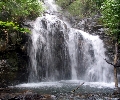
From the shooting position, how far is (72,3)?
30.3 m

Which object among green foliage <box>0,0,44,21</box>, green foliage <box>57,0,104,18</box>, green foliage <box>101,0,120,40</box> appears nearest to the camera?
green foliage <box>101,0,120,40</box>

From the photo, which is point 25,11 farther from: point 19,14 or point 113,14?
point 113,14

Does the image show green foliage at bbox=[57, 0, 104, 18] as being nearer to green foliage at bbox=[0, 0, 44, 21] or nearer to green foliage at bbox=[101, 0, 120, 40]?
green foliage at bbox=[0, 0, 44, 21]

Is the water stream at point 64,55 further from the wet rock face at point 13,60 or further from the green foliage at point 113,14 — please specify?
the green foliage at point 113,14

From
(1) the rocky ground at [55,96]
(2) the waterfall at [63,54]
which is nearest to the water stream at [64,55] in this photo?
(2) the waterfall at [63,54]

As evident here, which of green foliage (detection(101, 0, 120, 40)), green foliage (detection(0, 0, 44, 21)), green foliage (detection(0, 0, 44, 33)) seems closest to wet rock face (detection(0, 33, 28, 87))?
green foliage (detection(0, 0, 44, 33))

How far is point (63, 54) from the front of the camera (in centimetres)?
2302

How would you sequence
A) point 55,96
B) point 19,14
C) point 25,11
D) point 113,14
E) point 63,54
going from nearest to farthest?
point 55,96, point 113,14, point 25,11, point 19,14, point 63,54

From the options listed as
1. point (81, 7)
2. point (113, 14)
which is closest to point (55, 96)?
point (113, 14)

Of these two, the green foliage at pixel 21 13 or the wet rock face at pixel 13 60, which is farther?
the green foliage at pixel 21 13

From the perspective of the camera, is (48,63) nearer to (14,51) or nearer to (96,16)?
(14,51)

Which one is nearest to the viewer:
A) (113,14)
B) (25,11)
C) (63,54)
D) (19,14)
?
(113,14)

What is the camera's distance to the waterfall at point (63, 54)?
72.2 feet

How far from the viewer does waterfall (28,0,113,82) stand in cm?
2202
